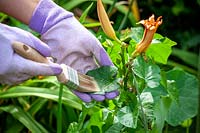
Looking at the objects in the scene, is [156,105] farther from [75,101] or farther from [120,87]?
[75,101]

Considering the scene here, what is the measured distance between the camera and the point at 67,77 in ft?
4.44

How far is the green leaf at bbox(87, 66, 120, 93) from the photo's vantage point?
136 centimetres

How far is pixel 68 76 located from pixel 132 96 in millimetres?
144

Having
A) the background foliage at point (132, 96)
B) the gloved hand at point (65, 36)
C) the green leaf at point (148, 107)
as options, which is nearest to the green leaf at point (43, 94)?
the background foliage at point (132, 96)

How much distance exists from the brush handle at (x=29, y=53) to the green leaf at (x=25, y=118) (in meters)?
0.66

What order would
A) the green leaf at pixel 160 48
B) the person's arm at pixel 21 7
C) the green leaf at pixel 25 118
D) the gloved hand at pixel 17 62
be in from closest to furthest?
the gloved hand at pixel 17 62
the green leaf at pixel 160 48
the person's arm at pixel 21 7
the green leaf at pixel 25 118

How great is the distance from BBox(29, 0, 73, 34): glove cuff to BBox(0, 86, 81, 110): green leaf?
1.74ft

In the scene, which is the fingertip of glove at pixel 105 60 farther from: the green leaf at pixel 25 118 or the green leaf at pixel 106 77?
the green leaf at pixel 25 118

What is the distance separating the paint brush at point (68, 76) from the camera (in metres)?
1.34

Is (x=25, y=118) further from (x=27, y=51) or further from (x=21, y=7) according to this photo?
(x=27, y=51)

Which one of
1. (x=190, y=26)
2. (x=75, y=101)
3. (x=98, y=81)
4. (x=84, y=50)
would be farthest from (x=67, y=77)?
(x=190, y=26)

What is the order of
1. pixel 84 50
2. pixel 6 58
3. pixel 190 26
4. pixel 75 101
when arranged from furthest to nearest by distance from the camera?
pixel 190 26 → pixel 75 101 → pixel 84 50 → pixel 6 58

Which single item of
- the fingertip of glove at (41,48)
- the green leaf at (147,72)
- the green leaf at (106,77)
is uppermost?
the fingertip of glove at (41,48)

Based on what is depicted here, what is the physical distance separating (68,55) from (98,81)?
0.17 meters
